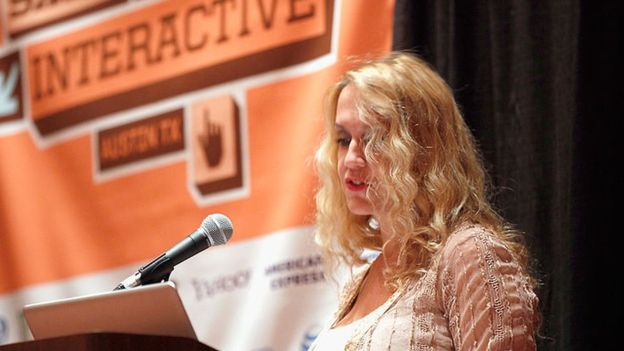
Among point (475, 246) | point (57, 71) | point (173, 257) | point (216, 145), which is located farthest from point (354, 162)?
point (57, 71)

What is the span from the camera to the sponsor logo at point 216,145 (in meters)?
3.50

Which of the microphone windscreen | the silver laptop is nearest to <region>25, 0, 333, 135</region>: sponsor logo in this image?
the microphone windscreen

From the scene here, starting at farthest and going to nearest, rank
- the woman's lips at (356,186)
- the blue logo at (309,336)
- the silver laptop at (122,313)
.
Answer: the blue logo at (309,336)
the woman's lips at (356,186)
the silver laptop at (122,313)

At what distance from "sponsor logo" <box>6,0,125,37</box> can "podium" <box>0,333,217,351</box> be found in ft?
7.45

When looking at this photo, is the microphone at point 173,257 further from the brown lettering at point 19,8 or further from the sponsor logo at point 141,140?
the brown lettering at point 19,8

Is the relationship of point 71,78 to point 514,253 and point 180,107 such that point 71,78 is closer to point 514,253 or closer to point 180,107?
point 180,107

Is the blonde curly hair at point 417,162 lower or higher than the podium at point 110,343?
higher

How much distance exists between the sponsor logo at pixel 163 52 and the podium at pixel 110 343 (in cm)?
154

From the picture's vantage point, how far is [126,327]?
2014 millimetres

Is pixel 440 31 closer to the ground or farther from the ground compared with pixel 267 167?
farther from the ground

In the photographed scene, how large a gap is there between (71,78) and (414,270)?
2.10 m

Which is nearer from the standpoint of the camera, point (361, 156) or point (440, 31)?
point (361, 156)

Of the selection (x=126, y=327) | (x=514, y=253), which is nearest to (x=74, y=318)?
(x=126, y=327)

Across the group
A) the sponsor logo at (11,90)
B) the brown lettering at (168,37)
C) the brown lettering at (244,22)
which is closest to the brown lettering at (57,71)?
the sponsor logo at (11,90)
